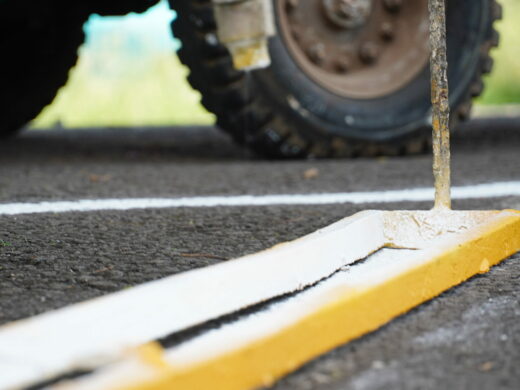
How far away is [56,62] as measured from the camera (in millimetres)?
4711

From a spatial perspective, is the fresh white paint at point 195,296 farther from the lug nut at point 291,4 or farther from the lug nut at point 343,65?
the lug nut at point 343,65

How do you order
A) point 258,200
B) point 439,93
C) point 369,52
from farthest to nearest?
point 369,52, point 258,200, point 439,93

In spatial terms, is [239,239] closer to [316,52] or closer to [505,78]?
[316,52]

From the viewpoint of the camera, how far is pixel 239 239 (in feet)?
5.79

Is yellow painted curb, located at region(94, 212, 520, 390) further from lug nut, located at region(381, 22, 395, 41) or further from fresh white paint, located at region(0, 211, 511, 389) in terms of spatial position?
lug nut, located at region(381, 22, 395, 41)

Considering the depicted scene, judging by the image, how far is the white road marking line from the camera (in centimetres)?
215

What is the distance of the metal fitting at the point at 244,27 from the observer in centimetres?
305

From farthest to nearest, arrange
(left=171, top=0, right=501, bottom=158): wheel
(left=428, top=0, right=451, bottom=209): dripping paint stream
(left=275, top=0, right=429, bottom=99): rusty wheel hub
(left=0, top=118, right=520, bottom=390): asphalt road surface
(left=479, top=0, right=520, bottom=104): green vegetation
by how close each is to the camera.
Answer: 1. (left=479, top=0, right=520, bottom=104): green vegetation
2. (left=275, top=0, right=429, bottom=99): rusty wheel hub
3. (left=171, top=0, right=501, bottom=158): wheel
4. (left=428, top=0, right=451, bottom=209): dripping paint stream
5. (left=0, top=118, right=520, bottom=390): asphalt road surface

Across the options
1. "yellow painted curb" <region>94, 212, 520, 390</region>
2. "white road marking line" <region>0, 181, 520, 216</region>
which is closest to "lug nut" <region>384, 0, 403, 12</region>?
"white road marking line" <region>0, 181, 520, 216</region>

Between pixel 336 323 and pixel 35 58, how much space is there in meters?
3.97

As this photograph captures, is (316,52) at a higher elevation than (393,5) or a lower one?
lower

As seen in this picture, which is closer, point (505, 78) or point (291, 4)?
point (291, 4)

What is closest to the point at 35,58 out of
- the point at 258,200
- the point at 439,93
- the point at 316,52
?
the point at 316,52

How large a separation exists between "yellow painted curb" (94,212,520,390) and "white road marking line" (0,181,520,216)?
2.39 ft
